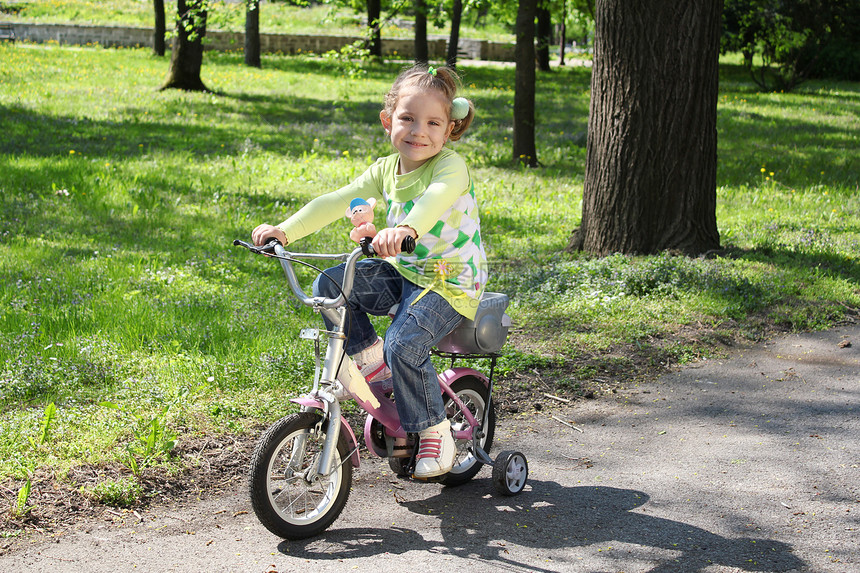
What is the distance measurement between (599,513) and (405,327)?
1217mm

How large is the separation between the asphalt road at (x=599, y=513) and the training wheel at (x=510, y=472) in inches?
2.3

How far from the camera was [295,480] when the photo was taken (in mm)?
3303

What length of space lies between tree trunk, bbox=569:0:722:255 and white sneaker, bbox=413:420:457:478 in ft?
14.4

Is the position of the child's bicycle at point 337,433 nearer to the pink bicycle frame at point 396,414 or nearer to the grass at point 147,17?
the pink bicycle frame at point 396,414

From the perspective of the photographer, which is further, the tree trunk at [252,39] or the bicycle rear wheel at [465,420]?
the tree trunk at [252,39]

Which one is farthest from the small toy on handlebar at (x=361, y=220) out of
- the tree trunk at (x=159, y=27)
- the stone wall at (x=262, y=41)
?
the stone wall at (x=262, y=41)

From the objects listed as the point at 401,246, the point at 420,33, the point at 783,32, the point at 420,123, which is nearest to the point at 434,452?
the point at 401,246

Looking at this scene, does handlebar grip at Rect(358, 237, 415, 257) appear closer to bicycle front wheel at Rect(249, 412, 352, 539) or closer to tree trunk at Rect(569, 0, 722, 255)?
bicycle front wheel at Rect(249, 412, 352, 539)

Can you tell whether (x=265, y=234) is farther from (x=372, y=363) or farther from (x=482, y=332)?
(x=482, y=332)

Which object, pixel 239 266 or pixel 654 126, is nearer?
Result: pixel 654 126

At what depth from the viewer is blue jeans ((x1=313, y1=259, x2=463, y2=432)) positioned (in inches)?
130

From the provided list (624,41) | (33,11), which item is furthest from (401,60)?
(624,41)

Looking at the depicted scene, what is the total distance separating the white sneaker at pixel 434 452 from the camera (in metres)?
3.43

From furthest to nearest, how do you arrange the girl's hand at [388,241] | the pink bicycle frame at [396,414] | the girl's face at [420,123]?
the pink bicycle frame at [396,414] < the girl's face at [420,123] < the girl's hand at [388,241]
